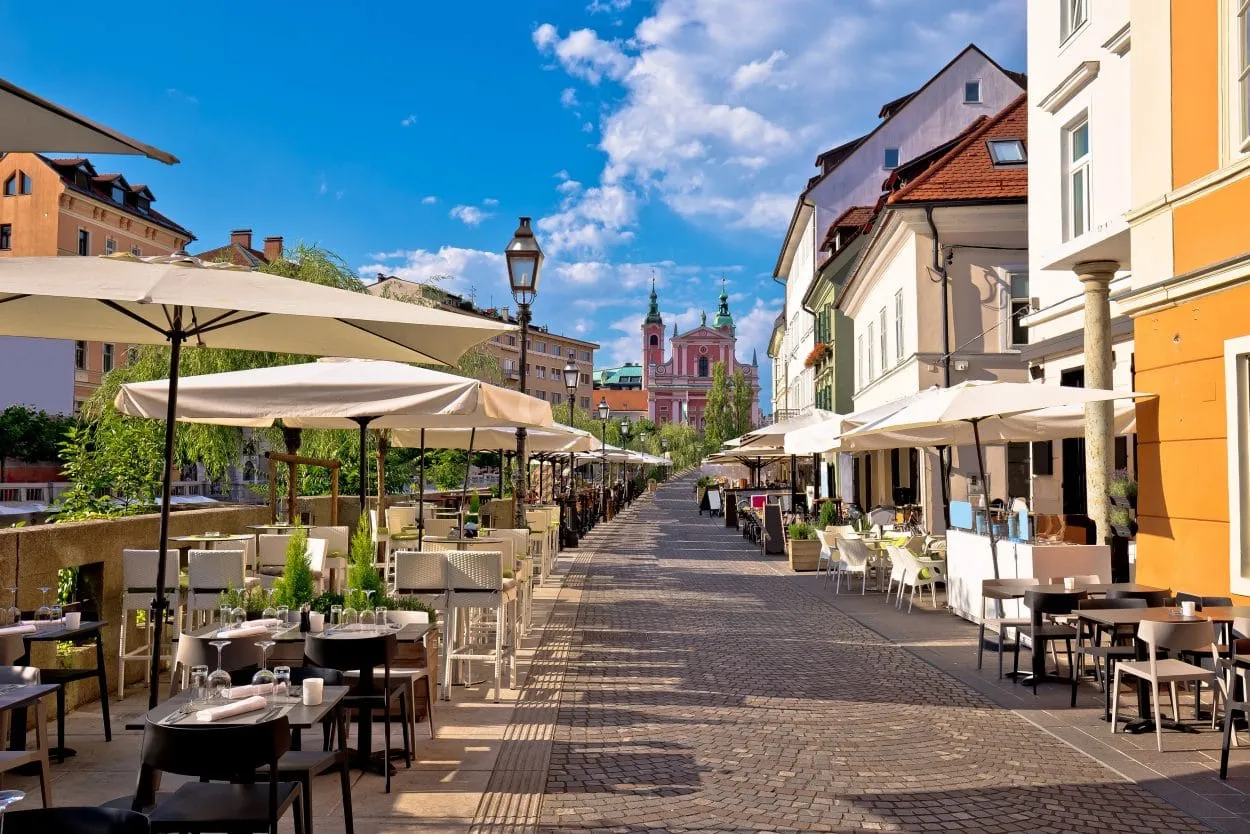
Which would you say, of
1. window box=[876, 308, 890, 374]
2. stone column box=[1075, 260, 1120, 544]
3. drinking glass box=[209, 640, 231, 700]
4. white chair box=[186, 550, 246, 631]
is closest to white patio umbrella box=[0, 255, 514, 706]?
drinking glass box=[209, 640, 231, 700]

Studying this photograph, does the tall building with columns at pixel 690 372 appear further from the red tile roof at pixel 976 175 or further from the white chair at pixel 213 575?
the white chair at pixel 213 575

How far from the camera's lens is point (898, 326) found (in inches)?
994

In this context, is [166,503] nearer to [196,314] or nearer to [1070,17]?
[196,314]

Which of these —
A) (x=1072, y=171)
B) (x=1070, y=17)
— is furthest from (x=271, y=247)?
(x=1072, y=171)

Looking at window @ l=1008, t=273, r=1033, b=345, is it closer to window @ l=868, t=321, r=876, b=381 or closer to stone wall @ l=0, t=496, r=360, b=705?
window @ l=868, t=321, r=876, b=381

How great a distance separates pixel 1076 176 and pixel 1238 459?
310 inches

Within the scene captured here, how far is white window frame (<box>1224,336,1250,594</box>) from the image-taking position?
8.16 meters

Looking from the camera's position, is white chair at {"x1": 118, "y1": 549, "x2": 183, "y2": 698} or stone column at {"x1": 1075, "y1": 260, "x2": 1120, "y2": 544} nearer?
white chair at {"x1": 118, "y1": 549, "x2": 183, "y2": 698}

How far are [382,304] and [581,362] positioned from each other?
12625 cm

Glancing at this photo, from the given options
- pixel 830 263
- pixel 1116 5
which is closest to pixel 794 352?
pixel 830 263

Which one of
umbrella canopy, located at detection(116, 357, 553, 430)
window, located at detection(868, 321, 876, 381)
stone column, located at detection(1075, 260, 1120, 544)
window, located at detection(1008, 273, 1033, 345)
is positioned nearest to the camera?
umbrella canopy, located at detection(116, 357, 553, 430)

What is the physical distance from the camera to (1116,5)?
13.2 metres

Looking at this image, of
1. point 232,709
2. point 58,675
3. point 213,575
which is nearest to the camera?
point 232,709

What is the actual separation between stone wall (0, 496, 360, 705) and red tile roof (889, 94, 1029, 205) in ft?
54.6
